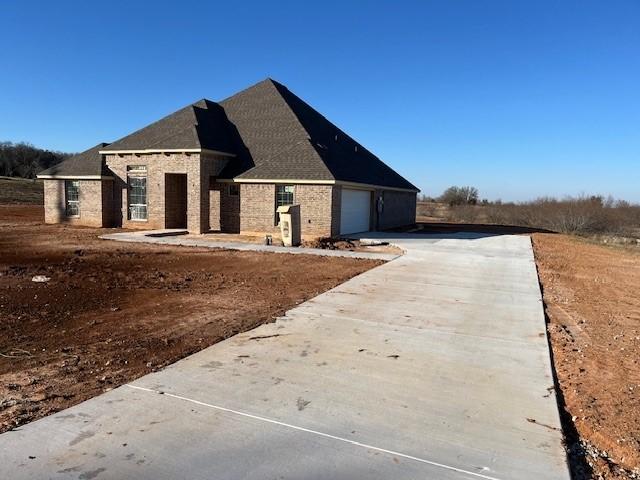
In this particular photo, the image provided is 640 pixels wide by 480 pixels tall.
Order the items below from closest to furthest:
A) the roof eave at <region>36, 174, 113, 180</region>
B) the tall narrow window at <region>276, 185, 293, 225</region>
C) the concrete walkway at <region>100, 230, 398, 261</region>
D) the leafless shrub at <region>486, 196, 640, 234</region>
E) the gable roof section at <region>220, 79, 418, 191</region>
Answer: the concrete walkway at <region>100, 230, 398, 261</region> < the tall narrow window at <region>276, 185, 293, 225</region> < the gable roof section at <region>220, 79, 418, 191</region> < the roof eave at <region>36, 174, 113, 180</region> < the leafless shrub at <region>486, 196, 640, 234</region>

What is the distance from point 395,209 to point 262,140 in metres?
10.5

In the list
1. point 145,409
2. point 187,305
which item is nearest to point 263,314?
point 187,305

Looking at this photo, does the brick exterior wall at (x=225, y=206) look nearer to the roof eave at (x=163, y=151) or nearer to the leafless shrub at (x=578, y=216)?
the roof eave at (x=163, y=151)

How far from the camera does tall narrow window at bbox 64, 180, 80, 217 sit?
87.6ft

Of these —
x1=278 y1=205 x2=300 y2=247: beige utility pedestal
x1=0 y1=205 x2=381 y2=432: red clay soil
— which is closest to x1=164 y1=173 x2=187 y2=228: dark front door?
x1=278 y1=205 x2=300 y2=247: beige utility pedestal

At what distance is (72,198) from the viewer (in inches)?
1067

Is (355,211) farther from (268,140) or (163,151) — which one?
(163,151)

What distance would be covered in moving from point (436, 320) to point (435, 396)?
3.05 meters

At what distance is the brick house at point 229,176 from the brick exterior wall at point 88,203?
0.05 meters

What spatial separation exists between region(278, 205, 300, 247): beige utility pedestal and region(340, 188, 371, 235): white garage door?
367cm

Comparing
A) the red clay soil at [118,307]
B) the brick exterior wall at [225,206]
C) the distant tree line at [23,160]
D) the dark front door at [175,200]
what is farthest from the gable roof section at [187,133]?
the distant tree line at [23,160]

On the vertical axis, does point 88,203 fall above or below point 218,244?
above

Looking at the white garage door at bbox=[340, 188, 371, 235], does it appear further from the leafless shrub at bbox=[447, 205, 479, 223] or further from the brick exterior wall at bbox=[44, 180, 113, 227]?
the leafless shrub at bbox=[447, 205, 479, 223]

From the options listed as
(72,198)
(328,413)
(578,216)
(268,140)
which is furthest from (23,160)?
(328,413)
